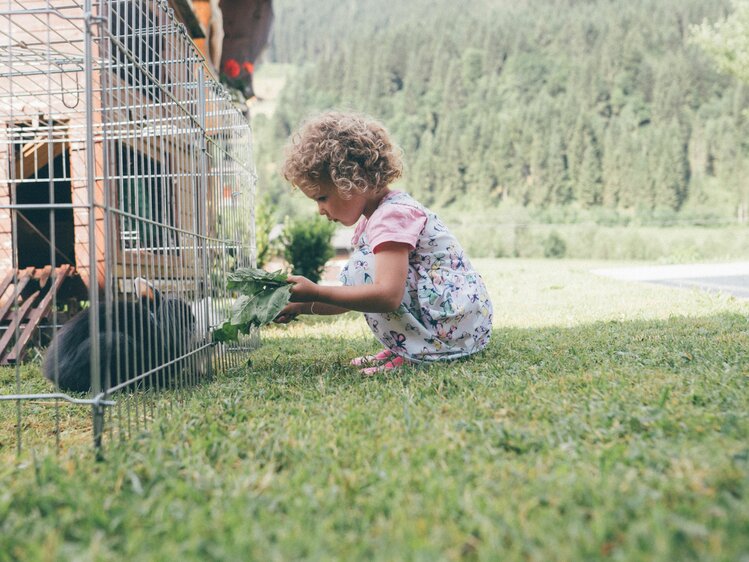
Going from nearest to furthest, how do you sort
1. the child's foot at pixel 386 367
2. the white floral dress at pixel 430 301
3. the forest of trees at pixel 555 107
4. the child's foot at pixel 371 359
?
the child's foot at pixel 386 367 → the white floral dress at pixel 430 301 → the child's foot at pixel 371 359 → the forest of trees at pixel 555 107

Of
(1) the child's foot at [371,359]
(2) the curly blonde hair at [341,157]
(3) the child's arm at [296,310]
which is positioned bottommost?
(1) the child's foot at [371,359]

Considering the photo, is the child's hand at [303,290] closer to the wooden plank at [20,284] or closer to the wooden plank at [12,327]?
the wooden plank at [12,327]

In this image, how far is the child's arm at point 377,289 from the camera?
8.54ft

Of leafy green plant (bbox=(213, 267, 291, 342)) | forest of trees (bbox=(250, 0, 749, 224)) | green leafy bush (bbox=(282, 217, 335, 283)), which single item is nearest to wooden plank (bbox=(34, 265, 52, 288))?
leafy green plant (bbox=(213, 267, 291, 342))

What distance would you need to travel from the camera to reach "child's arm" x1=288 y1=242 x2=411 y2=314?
8.54 ft

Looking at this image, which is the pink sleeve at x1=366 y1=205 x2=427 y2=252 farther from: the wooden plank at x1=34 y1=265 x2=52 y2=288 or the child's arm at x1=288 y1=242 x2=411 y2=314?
→ the wooden plank at x1=34 y1=265 x2=52 y2=288

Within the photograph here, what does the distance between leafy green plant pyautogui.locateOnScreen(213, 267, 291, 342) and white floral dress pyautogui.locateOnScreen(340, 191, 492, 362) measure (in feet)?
1.44

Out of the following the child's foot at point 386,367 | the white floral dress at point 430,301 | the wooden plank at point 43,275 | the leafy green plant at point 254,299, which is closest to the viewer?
the leafy green plant at point 254,299

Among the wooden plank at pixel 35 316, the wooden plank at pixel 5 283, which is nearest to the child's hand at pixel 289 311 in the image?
the wooden plank at pixel 35 316

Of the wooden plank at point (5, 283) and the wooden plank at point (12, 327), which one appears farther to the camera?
the wooden plank at point (5, 283)

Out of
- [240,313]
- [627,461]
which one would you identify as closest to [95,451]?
[240,313]

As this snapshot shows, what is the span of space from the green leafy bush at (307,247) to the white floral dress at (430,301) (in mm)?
4109

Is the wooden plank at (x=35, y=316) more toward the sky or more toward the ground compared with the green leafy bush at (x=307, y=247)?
more toward the ground

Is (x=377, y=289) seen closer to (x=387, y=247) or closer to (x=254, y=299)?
(x=387, y=247)
